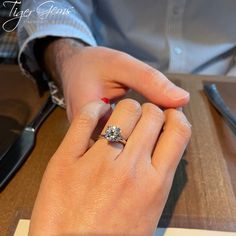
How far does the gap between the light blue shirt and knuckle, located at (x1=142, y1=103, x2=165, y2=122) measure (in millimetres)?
343

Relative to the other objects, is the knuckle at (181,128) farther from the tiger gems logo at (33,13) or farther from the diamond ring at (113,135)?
the tiger gems logo at (33,13)

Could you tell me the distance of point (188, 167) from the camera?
17.1 inches

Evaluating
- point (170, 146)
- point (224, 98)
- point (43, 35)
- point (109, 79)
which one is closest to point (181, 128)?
point (170, 146)

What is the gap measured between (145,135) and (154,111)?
0.11 feet

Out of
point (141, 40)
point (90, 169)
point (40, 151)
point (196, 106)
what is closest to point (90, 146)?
point (90, 169)

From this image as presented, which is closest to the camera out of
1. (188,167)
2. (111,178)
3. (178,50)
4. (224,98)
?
(111,178)

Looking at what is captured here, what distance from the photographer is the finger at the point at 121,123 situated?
1.05 ft

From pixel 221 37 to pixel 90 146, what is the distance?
0.46 m

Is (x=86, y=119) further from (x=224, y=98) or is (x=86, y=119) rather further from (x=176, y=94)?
(x=224, y=98)

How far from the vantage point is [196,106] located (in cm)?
54

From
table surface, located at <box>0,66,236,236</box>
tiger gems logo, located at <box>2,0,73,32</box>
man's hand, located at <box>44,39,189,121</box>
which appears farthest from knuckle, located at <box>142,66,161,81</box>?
tiger gems logo, located at <box>2,0,73,32</box>

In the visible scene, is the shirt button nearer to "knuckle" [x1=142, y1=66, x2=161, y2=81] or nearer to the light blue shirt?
the light blue shirt

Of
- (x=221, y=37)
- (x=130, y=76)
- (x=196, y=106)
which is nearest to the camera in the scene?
(x=130, y=76)

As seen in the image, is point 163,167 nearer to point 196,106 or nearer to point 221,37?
point 196,106
